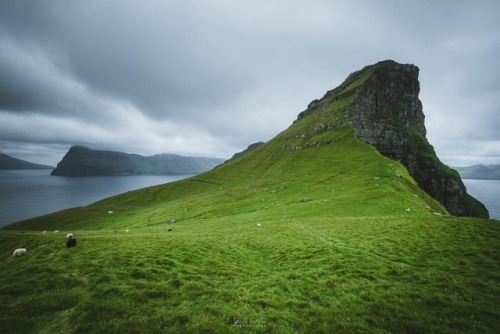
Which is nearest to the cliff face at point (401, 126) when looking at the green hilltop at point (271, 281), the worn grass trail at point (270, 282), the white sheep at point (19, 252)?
the green hilltop at point (271, 281)

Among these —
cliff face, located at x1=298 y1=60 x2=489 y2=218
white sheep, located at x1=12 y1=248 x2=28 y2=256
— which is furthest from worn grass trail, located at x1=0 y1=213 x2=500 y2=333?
cliff face, located at x1=298 y1=60 x2=489 y2=218

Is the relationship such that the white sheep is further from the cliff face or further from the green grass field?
the cliff face

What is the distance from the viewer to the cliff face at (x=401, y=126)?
13062cm

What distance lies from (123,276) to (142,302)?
12.7 feet

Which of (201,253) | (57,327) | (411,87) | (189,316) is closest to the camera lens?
(57,327)

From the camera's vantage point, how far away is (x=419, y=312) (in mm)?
11602

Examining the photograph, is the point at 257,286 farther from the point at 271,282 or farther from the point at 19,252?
the point at 19,252

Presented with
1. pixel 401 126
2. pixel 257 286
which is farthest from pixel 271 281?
pixel 401 126

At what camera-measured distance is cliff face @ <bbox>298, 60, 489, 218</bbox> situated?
429 feet

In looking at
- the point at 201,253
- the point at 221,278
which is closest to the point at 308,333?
the point at 221,278

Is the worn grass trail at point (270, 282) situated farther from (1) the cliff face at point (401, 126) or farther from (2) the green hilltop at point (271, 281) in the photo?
(1) the cliff face at point (401, 126)

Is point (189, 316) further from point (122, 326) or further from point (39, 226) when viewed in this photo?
point (39, 226)

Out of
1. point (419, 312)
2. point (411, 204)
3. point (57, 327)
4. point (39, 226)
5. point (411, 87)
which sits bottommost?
point (39, 226)

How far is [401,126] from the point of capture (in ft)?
525
